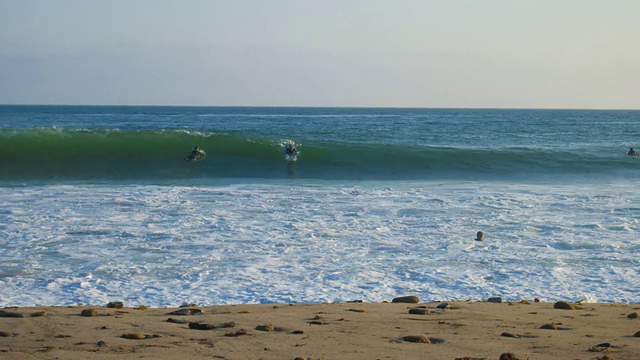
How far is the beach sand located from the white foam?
2.85ft

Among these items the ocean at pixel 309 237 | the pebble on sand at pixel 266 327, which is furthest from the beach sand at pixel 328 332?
the ocean at pixel 309 237

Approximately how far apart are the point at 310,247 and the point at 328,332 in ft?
12.6

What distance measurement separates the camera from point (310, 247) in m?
8.72

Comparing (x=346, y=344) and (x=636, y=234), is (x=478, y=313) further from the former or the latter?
(x=636, y=234)

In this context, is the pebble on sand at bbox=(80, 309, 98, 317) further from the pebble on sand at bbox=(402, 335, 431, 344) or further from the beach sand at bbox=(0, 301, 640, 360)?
the pebble on sand at bbox=(402, 335, 431, 344)

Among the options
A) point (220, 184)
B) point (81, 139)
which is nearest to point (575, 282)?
point (220, 184)

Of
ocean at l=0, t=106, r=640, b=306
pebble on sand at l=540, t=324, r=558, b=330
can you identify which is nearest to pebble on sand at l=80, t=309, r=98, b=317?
ocean at l=0, t=106, r=640, b=306

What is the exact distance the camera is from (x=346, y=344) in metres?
4.57

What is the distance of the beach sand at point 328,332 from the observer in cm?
Answer: 434

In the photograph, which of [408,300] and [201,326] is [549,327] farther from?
[201,326]

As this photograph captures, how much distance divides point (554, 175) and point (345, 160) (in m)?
6.71

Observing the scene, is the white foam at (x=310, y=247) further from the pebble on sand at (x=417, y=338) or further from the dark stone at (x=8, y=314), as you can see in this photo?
the pebble on sand at (x=417, y=338)

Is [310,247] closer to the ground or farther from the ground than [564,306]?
closer to the ground

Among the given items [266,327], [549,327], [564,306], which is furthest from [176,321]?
[564,306]
